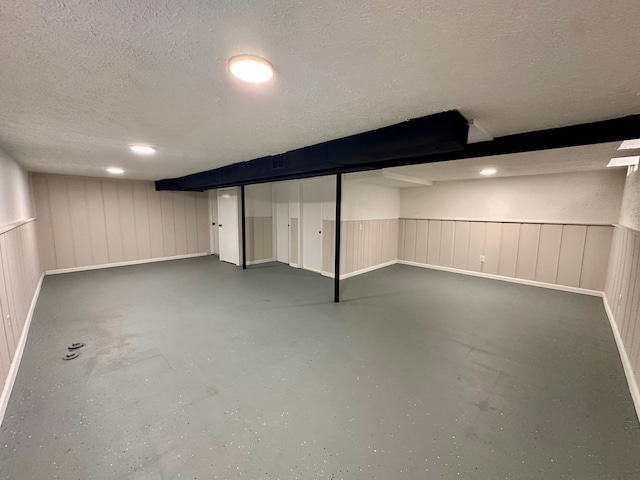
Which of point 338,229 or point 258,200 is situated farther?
point 258,200

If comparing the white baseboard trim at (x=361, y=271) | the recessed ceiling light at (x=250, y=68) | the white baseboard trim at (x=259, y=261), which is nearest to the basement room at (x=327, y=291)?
the recessed ceiling light at (x=250, y=68)

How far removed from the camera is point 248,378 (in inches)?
85.1

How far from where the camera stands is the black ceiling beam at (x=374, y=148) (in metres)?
1.92

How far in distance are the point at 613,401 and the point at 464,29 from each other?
2779 mm

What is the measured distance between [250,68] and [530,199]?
224 inches

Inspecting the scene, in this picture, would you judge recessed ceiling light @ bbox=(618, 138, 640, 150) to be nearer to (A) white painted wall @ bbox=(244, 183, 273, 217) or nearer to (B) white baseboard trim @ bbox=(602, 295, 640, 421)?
(B) white baseboard trim @ bbox=(602, 295, 640, 421)

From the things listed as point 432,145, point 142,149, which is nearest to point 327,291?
point 432,145

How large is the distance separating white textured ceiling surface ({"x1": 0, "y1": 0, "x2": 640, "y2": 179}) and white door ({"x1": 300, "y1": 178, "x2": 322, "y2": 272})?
11.2ft

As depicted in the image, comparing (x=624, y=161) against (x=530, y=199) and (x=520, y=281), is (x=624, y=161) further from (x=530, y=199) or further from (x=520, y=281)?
(x=520, y=281)

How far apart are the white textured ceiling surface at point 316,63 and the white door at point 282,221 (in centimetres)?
419

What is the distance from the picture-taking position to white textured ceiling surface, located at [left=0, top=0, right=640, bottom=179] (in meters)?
0.92

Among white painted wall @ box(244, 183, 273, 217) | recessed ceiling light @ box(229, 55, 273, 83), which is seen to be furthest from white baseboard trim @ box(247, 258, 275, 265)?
recessed ceiling light @ box(229, 55, 273, 83)

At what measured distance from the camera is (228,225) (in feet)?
21.6

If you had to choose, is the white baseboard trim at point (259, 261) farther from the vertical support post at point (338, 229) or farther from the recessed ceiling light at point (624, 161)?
the recessed ceiling light at point (624, 161)
